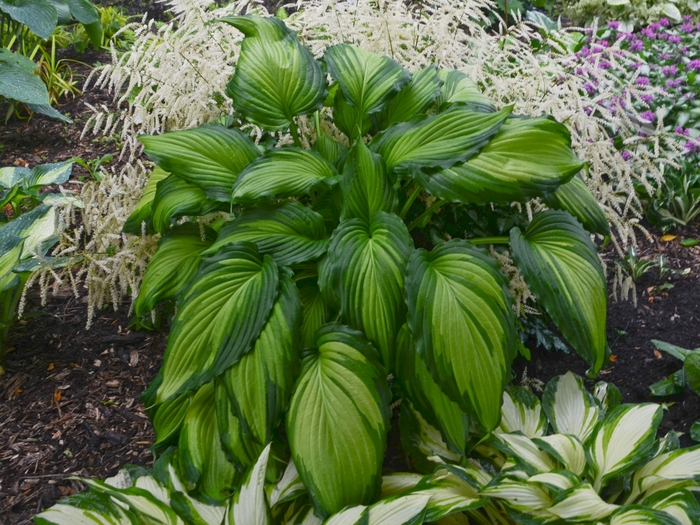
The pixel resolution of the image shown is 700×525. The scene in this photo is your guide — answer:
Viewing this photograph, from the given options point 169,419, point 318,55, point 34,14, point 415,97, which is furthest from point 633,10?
point 169,419

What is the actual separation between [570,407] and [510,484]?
0.43m

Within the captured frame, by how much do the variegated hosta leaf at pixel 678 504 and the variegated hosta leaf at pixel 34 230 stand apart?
1.76m

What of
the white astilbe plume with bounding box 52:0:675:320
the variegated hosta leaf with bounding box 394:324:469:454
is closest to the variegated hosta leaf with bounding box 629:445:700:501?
the variegated hosta leaf with bounding box 394:324:469:454

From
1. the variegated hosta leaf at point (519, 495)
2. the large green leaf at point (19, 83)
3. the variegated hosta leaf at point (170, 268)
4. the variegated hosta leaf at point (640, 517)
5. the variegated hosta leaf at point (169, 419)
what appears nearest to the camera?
the variegated hosta leaf at point (640, 517)

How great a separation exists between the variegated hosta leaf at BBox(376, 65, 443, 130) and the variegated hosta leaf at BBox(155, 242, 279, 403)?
0.69 metres

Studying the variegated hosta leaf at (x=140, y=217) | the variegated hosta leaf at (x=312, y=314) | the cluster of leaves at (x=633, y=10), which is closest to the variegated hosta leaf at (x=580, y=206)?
the variegated hosta leaf at (x=312, y=314)

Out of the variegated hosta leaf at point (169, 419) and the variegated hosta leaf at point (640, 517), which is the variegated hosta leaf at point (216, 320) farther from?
the variegated hosta leaf at point (640, 517)

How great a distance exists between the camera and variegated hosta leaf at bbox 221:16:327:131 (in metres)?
1.70

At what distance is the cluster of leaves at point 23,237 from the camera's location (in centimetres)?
182

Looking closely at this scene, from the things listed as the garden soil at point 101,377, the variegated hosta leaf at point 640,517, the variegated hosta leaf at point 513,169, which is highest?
the variegated hosta leaf at point 513,169

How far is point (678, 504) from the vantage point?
1.25m

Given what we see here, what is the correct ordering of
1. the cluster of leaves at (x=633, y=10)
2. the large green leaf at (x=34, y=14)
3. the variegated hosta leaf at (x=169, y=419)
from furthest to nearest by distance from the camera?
the cluster of leaves at (x=633, y=10), the large green leaf at (x=34, y=14), the variegated hosta leaf at (x=169, y=419)

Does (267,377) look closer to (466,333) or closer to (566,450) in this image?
(466,333)

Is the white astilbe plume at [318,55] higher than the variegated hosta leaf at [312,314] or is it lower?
higher
